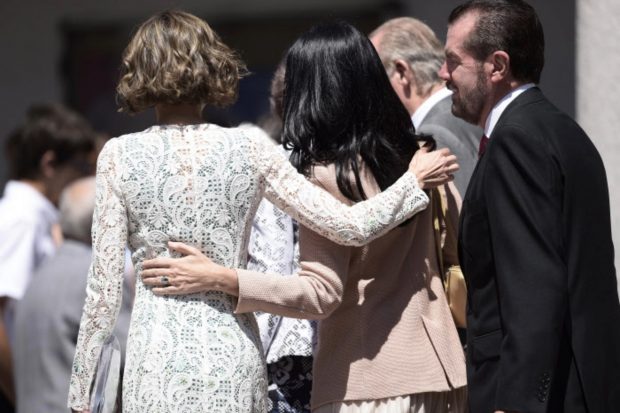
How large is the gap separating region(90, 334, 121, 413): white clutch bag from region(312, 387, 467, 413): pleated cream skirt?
60 centimetres

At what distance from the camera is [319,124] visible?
12.2 feet

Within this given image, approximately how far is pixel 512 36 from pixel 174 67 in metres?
0.97

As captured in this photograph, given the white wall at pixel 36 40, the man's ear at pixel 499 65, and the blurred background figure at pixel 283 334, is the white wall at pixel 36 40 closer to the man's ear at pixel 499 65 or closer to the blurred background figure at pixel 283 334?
the blurred background figure at pixel 283 334

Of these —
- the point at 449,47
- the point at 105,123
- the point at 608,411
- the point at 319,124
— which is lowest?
the point at 105,123

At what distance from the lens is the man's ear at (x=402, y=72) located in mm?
4797

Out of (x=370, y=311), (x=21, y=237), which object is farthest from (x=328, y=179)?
(x=21, y=237)

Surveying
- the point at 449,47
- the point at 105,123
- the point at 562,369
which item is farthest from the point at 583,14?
the point at 105,123

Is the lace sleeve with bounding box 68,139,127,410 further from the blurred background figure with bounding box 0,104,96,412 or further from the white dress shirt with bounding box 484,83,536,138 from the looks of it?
the blurred background figure with bounding box 0,104,96,412

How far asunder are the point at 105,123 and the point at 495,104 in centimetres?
774

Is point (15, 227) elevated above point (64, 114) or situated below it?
below

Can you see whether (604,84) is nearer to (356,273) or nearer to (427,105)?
(427,105)

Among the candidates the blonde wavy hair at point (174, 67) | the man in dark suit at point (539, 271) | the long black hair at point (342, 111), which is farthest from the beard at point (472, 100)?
the blonde wavy hair at point (174, 67)

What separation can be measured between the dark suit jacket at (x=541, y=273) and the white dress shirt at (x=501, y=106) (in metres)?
0.11

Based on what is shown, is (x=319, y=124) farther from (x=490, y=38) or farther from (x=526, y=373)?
(x=526, y=373)
